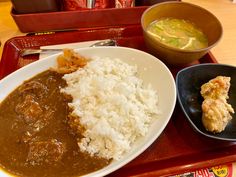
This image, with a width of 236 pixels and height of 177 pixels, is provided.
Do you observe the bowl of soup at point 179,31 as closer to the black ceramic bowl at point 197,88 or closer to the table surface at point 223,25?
the black ceramic bowl at point 197,88

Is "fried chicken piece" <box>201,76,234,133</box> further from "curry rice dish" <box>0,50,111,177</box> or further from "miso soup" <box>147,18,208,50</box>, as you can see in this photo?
"curry rice dish" <box>0,50,111,177</box>

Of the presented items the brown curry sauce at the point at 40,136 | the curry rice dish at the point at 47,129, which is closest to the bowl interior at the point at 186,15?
the curry rice dish at the point at 47,129

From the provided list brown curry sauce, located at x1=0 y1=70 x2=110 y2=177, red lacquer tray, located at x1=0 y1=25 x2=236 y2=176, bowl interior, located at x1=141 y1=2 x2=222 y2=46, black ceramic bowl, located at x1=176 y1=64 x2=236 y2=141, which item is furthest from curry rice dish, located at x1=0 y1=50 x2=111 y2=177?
bowl interior, located at x1=141 y1=2 x2=222 y2=46

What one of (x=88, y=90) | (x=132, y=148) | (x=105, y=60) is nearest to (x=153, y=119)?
(x=132, y=148)

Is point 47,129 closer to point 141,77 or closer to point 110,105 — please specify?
point 110,105

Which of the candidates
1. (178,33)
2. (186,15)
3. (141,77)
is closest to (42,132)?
(141,77)

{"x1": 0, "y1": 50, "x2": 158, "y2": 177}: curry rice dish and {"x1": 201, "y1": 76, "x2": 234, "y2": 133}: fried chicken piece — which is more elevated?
{"x1": 201, "y1": 76, "x2": 234, "y2": 133}: fried chicken piece

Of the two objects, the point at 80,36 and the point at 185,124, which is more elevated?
the point at 80,36

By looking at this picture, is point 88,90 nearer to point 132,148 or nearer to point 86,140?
point 86,140
